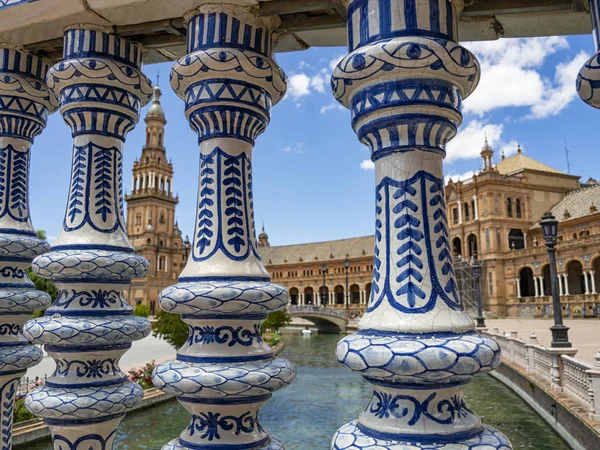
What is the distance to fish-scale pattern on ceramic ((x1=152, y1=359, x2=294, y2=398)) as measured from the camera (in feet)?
6.23

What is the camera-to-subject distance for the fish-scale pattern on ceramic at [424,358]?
1333 mm

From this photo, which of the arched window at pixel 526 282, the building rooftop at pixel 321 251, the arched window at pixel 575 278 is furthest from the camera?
the building rooftop at pixel 321 251

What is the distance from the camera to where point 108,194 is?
8.69 ft

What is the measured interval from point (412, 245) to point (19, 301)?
2.45m

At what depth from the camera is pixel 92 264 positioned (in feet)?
7.97

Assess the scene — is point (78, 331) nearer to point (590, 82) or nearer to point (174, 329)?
point (590, 82)

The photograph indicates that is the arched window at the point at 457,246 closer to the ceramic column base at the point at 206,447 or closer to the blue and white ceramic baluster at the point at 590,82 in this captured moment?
the ceramic column base at the point at 206,447

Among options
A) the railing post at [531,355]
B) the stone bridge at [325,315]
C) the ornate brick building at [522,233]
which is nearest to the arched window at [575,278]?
the ornate brick building at [522,233]

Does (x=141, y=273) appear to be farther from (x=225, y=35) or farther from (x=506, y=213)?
(x=506, y=213)

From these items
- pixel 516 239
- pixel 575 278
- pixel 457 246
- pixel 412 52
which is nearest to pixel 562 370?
pixel 412 52

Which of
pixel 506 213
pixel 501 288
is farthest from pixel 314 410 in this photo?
pixel 506 213

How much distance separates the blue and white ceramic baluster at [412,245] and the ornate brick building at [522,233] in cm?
3333

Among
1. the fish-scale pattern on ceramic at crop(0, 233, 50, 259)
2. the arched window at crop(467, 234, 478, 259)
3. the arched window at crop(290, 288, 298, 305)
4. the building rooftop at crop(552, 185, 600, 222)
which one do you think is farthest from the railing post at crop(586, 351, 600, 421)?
the arched window at crop(290, 288, 298, 305)

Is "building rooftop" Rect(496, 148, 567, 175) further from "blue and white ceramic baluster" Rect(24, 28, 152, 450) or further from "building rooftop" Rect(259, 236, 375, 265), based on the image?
"blue and white ceramic baluster" Rect(24, 28, 152, 450)
